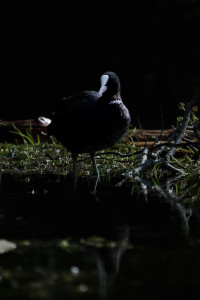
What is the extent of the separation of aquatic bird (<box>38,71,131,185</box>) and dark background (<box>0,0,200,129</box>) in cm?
588

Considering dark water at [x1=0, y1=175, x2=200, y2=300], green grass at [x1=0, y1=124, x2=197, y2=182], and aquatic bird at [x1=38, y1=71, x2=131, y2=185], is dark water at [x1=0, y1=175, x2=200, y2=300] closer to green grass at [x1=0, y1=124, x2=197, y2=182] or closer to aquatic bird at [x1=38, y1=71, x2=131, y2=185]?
aquatic bird at [x1=38, y1=71, x2=131, y2=185]

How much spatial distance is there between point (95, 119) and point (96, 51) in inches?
800

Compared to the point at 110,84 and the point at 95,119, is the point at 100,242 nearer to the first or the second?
the point at 95,119

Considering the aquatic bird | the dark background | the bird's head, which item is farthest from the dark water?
the dark background

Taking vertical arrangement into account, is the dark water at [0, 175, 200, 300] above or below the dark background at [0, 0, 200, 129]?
below

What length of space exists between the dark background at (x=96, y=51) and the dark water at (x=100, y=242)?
23.5 ft

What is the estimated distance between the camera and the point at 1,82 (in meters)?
17.7

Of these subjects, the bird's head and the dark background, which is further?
the dark background

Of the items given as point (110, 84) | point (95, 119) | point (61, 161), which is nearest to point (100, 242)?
point (95, 119)

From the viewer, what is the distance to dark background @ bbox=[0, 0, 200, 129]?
50.3 ft

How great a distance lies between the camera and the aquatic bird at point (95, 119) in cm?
599

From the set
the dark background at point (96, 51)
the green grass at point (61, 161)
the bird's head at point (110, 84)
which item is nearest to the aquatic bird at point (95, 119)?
the bird's head at point (110, 84)

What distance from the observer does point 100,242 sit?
3.66 metres

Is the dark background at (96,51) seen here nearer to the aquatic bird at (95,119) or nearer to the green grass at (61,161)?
the green grass at (61,161)
